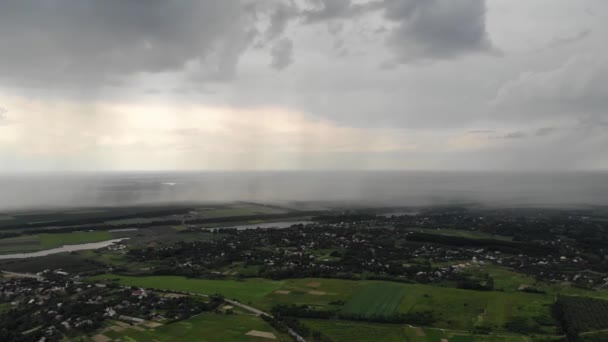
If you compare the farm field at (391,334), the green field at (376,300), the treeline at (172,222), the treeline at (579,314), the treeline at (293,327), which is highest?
the treeline at (172,222)

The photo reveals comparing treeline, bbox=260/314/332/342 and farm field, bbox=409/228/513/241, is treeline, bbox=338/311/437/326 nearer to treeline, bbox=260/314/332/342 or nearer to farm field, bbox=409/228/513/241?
treeline, bbox=260/314/332/342

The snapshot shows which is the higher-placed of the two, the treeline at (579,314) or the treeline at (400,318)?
the treeline at (579,314)

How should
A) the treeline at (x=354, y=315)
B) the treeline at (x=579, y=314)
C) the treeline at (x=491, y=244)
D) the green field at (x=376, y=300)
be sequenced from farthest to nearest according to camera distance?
the treeline at (x=491, y=244) → the green field at (x=376, y=300) → the treeline at (x=354, y=315) → the treeline at (x=579, y=314)

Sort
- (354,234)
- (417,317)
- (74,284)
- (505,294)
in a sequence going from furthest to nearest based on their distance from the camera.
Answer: (354,234) → (74,284) → (505,294) → (417,317)

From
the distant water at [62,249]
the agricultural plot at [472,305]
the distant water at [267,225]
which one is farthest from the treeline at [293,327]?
the distant water at [267,225]

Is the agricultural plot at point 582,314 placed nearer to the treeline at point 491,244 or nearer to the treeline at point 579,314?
the treeline at point 579,314

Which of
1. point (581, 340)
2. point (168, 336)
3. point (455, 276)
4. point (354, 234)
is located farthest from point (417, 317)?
point (354, 234)

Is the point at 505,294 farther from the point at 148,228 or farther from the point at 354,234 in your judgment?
the point at 148,228
